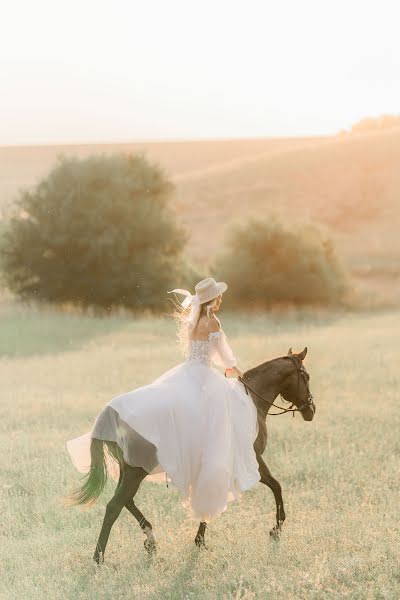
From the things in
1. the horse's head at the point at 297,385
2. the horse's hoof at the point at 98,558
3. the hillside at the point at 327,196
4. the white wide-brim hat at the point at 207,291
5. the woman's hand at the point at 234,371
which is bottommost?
the hillside at the point at 327,196

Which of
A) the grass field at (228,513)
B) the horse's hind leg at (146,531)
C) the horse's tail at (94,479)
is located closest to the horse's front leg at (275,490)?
the grass field at (228,513)

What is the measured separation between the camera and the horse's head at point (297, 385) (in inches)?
351

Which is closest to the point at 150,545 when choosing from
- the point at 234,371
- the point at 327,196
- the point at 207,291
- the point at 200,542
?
the point at 200,542

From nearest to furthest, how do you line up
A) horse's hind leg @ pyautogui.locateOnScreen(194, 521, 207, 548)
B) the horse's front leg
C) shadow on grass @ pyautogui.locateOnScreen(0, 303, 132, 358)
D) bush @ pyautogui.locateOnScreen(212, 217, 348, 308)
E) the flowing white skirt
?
the flowing white skirt < the horse's front leg < horse's hind leg @ pyautogui.locateOnScreen(194, 521, 207, 548) < shadow on grass @ pyautogui.locateOnScreen(0, 303, 132, 358) < bush @ pyautogui.locateOnScreen(212, 217, 348, 308)

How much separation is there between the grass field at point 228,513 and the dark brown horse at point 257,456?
283mm

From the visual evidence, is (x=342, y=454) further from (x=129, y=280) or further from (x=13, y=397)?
(x=129, y=280)

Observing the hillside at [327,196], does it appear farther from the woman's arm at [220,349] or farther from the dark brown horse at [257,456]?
the woman's arm at [220,349]

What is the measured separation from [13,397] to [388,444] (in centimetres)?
926

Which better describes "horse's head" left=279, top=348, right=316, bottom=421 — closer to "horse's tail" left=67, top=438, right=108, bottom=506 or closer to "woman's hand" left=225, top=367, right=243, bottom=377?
"woman's hand" left=225, top=367, right=243, bottom=377

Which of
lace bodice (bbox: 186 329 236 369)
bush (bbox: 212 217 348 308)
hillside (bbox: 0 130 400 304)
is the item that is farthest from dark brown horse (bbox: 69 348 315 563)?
hillside (bbox: 0 130 400 304)

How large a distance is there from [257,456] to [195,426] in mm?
1122

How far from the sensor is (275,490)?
28.6 feet

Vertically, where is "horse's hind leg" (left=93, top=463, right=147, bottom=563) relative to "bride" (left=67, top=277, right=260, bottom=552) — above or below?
below

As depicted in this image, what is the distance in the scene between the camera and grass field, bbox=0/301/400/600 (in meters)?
7.70
